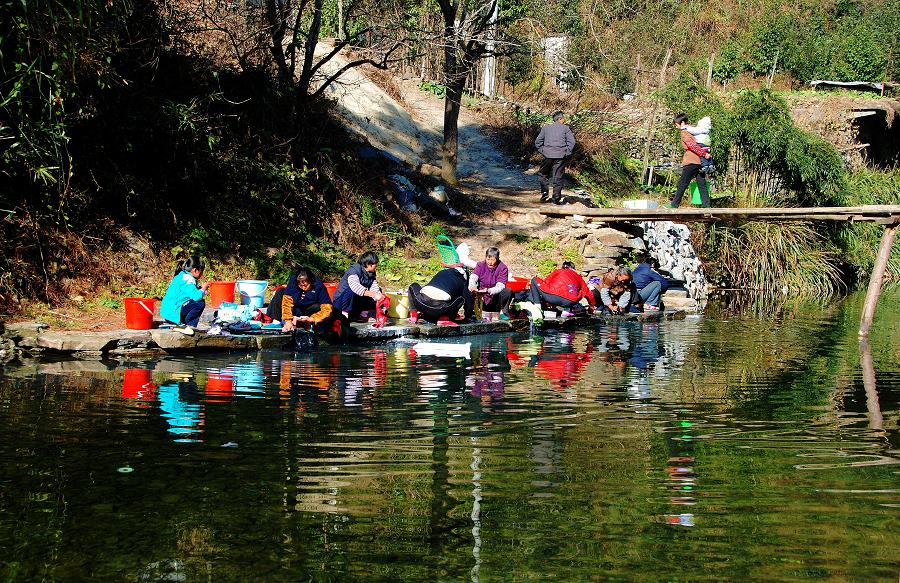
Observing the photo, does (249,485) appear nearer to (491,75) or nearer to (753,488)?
(753,488)

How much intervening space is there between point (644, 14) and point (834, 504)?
34529mm

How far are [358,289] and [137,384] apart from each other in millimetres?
4793

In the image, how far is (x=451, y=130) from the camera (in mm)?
25625

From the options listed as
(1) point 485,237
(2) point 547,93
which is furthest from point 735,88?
(1) point 485,237

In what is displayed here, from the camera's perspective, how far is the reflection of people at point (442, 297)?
15875mm

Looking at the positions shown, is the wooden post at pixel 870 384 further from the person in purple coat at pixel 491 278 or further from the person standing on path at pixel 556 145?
the person standing on path at pixel 556 145

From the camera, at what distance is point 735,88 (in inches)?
1404

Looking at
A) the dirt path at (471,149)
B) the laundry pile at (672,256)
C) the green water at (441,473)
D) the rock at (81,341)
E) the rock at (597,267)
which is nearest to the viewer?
the green water at (441,473)

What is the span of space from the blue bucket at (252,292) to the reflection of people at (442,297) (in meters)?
2.28

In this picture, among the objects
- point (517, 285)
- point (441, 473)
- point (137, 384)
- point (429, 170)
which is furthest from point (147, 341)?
point (429, 170)

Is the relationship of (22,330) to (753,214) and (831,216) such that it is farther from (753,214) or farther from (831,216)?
(831,216)

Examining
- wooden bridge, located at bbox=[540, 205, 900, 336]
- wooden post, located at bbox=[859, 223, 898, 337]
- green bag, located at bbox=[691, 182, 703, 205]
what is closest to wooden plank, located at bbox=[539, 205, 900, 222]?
wooden bridge, located at bbox=[540, 205, 900, 336]

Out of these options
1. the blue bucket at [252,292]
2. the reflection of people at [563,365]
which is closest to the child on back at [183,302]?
the blue bucket at [252,292]

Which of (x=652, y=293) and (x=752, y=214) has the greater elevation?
(x=752, y=214)
